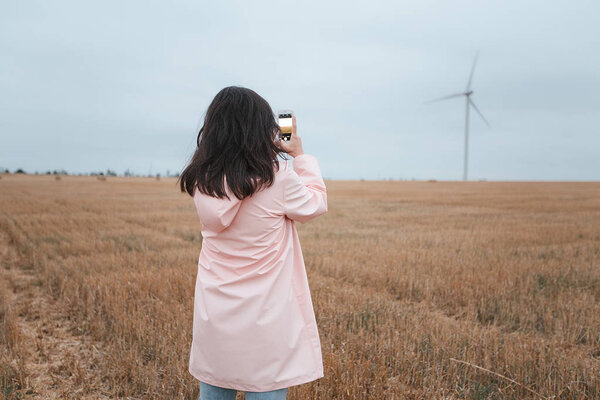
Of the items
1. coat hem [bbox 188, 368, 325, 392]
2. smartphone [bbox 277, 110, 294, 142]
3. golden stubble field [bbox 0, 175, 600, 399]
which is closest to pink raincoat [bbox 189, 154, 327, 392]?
coat hem [bbox 188, 368, 325, 392]

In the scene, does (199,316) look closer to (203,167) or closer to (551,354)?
(203,167)

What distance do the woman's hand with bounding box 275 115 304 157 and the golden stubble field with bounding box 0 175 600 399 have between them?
2.15 metres

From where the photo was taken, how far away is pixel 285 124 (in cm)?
197

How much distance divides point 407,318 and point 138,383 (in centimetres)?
304

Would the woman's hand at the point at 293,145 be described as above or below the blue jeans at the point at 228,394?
above

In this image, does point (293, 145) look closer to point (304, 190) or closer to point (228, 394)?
point (304, 190)

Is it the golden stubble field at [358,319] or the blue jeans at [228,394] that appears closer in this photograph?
the blue jeans at [228,394]

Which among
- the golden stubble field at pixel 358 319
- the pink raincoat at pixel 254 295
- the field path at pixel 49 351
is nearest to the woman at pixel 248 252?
the pink raincoat at pixel 254 295

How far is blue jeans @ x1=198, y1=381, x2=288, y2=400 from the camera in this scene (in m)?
1.90

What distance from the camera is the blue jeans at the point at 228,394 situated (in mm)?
1899

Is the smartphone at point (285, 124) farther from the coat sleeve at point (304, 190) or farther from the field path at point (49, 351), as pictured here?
the field path at point (49, 351)

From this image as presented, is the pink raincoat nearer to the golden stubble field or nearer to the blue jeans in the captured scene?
the blue jeans

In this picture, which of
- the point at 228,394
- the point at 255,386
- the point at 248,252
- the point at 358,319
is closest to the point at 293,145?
the point at 248,252

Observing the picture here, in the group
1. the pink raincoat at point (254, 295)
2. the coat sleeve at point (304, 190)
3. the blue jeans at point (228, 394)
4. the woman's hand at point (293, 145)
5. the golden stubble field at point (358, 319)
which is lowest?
A: the golden stubble field at point (358, 319)
